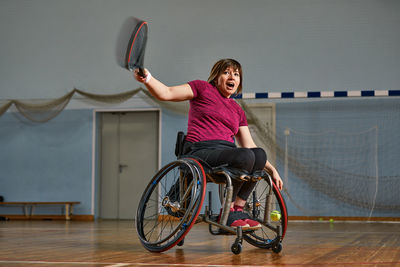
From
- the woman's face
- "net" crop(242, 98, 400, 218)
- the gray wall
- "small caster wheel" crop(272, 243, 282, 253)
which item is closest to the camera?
"small caster wheel" crop(272, 243, 282, 253)

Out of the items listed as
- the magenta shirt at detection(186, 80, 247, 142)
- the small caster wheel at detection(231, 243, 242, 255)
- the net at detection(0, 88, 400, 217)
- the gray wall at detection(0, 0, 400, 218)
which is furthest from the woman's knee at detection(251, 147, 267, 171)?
the gray wall at detection(0, 0, 400, 218)

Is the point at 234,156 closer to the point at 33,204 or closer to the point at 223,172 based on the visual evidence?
the point at 223,172

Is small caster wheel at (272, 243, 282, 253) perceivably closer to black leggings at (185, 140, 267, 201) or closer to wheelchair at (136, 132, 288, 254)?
wheelchair at (136, 132, 288, 254)

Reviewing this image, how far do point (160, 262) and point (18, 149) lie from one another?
679 centimetres

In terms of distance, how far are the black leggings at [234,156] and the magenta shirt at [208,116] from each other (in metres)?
0.05

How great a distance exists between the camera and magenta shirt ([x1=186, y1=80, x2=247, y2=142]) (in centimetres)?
260

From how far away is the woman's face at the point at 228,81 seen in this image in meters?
2.71

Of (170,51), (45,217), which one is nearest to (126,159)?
(45,217)

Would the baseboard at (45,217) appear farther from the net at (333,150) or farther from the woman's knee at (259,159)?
the woman's knee at (259,159)

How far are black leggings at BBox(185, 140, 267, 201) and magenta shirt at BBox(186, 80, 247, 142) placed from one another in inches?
2.1

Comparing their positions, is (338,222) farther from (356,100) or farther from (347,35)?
(347,35)

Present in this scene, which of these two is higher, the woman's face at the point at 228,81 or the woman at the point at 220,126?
the woman's face at the point at 228,81

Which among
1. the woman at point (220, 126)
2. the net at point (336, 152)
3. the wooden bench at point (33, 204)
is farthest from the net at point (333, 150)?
the woman at point (220, 126)

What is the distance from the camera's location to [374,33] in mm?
7320
